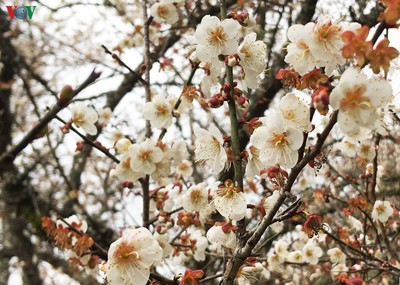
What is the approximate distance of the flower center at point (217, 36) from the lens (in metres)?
1.64

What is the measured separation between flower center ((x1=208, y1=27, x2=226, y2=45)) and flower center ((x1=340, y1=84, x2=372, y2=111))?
0.71 metres

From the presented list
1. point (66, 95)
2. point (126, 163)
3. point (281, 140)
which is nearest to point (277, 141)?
point (281, 140)

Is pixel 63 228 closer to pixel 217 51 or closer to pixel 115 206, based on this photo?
pixel 217 51

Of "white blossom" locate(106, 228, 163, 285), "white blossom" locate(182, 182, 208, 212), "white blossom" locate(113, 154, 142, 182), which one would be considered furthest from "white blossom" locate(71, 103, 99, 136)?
"white blossom" locate(106, 228, 163, 285)

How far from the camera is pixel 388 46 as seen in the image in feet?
3.29

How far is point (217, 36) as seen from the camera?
1648 mm

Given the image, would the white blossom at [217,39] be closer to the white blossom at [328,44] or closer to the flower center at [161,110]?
the white blossom at [328,44]

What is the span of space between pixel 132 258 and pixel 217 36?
2.99 feet

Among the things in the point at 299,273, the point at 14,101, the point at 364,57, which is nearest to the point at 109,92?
the point at 14,101

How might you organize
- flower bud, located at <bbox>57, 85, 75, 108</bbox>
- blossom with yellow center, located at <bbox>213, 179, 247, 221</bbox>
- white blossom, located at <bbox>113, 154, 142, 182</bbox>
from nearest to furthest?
flower bud, located at <bbox>57, 85, 75, 108</bbox>, blossom with yellow center, located at <bbox>213, 179, 247, 221</bbox>, white blossom, located at <bbox>113, 154, 142, 182</bbox>

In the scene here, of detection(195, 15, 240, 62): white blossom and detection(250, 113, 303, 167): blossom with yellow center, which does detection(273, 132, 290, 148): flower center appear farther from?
detection(195, 15, 240, 62): white blossom

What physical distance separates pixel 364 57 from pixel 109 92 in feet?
17.5

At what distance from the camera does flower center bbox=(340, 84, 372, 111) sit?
1.04 metres

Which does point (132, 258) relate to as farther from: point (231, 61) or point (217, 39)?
point (217, 39)
